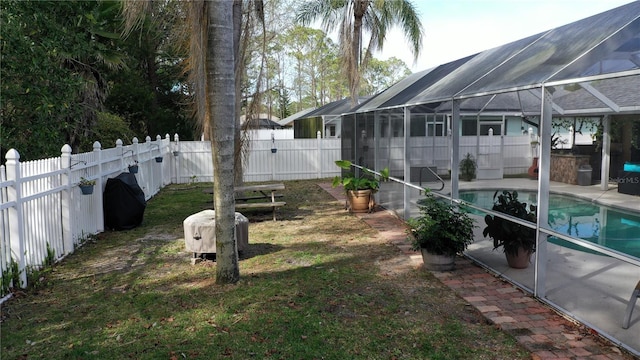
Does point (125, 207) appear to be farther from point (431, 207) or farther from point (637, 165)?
point (637, 165)

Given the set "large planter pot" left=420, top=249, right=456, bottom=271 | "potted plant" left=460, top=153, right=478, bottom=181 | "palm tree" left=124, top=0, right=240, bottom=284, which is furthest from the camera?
"potted plant" left=460, top=153, right=478, bottom=181

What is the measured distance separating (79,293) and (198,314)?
5.16ft

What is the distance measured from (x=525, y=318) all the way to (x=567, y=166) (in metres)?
9.69

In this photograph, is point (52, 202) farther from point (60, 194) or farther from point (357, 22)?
point (357, 22)

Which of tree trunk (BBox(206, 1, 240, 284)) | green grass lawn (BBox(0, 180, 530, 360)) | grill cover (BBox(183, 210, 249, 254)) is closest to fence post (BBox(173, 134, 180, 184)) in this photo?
green grass lawn (BBox(0, 180, 530, 360))

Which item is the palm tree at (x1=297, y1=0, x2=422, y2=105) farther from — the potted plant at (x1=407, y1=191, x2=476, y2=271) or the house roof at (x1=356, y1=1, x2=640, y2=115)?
the potted plant at (x1=407, y1=191, x2=476, y2=271)

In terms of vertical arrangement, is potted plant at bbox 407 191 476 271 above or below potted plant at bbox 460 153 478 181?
below

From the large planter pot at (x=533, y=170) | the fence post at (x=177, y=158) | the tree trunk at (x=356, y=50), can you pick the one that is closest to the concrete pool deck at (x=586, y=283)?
the large planter pot at (x=533, y=170)

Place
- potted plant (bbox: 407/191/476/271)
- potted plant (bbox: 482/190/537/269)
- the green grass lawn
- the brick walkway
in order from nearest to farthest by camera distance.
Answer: the brick walkway, the green grass lawn, potted plant (bbox: 482/190/537/269), potted plant (bbox: 407/191/476/271)

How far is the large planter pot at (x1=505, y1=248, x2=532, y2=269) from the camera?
5.13 m

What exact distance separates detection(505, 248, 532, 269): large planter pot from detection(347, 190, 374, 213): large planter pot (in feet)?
14.4

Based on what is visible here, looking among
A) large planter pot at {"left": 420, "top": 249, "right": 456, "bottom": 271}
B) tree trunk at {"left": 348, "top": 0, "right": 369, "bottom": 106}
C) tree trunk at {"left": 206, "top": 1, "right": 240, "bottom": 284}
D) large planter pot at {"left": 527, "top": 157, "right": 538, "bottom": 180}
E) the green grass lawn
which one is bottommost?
the green grass lawn

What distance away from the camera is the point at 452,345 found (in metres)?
3.53

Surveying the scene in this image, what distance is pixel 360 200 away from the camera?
31.0ft
